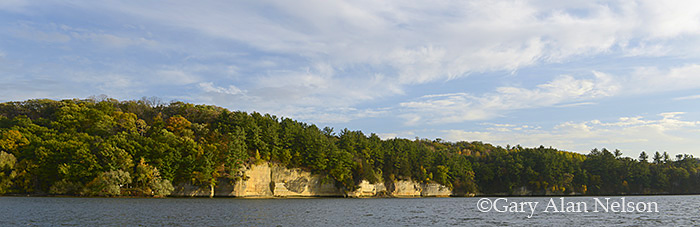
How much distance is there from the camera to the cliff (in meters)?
93.1

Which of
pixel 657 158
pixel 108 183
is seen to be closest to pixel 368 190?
pixel 108 183

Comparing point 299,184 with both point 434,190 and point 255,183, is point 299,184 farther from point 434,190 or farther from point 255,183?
point 434,190

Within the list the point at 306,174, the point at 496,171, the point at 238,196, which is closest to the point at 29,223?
the point at 238,196

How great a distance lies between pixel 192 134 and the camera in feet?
316

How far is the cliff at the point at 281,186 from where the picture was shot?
9312 cm

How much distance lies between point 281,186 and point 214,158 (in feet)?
62.6

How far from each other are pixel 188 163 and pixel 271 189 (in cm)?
2145

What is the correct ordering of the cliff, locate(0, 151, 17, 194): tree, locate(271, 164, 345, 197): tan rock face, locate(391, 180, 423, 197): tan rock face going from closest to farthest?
locate(0, 151, 17, 194): tree
the cliff
locate(271, 164, 345, 197): tan rock face
locate(391, 180, 423, 197): tan rock face

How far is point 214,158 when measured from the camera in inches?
3625

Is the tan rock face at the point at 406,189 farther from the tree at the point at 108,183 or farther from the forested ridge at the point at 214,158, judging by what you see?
the tree at the point at 108,183

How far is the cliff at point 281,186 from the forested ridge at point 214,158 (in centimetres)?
160

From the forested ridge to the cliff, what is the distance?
5.23 ft

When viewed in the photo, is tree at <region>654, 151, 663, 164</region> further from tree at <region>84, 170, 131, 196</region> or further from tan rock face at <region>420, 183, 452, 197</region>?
tree at <region>84, 170, 131, 196</region>

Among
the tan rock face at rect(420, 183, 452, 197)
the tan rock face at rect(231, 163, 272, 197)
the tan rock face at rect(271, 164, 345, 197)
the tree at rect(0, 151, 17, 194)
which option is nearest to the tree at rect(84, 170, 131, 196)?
the tree at rect(0, 151, 17, 194)
